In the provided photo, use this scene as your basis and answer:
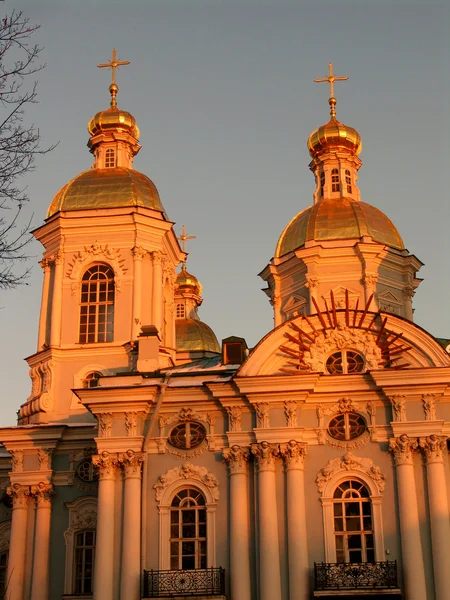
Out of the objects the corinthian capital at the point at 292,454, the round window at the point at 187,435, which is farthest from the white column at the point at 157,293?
the corinthian capital at the point at 292,454

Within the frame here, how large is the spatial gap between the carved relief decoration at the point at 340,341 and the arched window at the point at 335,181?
346 inches

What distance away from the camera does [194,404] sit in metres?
22.7

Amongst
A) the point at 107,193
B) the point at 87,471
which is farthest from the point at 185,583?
the point at 107,193

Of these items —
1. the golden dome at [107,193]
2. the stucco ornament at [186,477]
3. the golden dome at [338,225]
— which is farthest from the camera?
the golden dome at [338,225]

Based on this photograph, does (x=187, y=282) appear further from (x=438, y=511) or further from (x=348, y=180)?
(x=438, y=511)

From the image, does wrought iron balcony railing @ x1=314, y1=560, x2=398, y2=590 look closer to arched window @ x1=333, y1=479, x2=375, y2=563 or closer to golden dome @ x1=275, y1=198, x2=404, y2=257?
arched window @ x1=333, y1=479, x2=375, y2=563

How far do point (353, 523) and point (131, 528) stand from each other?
186 inches

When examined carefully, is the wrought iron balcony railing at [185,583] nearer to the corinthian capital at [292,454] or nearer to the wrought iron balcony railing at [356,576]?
the wrought iron balcony railing at [356,576]

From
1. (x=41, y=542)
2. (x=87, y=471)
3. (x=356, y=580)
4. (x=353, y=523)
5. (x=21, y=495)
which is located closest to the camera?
(x=356, y=580)

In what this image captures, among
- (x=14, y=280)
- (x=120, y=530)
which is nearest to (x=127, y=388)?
(x=120, y=530)

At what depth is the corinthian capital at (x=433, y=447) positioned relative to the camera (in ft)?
70.4

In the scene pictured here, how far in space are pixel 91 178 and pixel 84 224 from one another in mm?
1788

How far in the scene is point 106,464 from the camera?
22250 millimetres

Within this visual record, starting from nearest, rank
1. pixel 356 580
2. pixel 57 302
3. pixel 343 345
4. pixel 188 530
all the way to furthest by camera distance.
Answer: pixel 356 580, pixel 188 530, pixel 343 345, pixel 57 302
